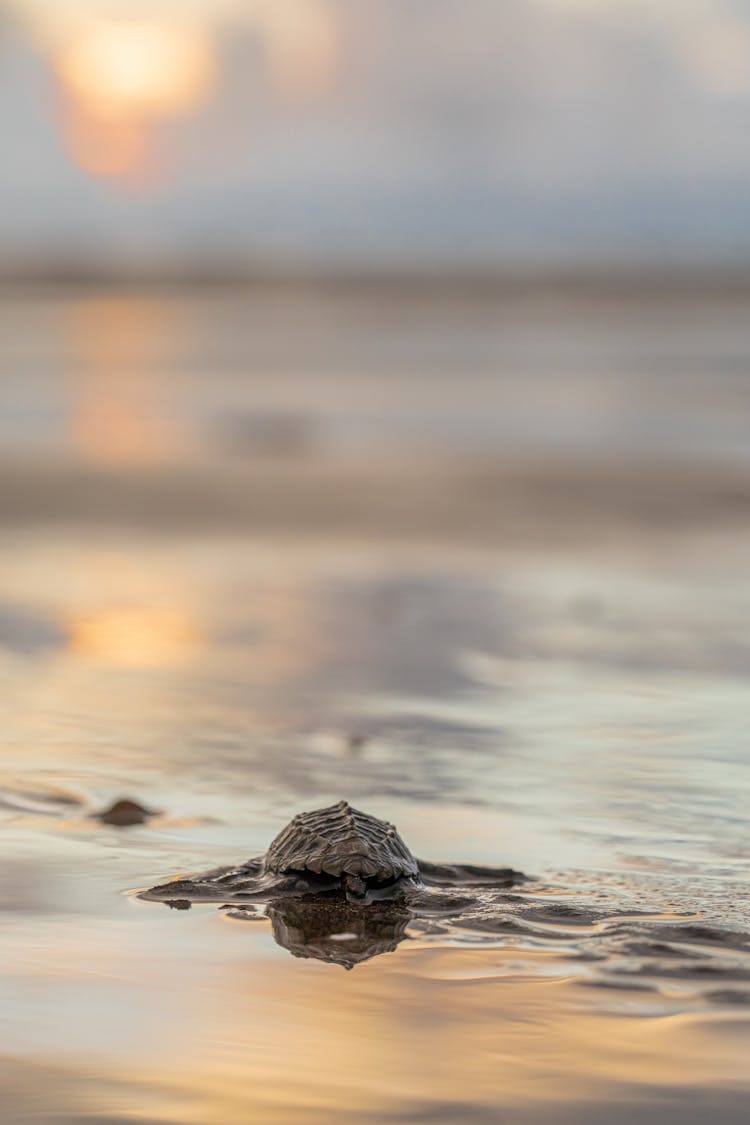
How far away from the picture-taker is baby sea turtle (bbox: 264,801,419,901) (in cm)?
464

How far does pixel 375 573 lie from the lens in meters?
11.2

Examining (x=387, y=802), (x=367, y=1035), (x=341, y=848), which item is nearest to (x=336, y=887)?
(x=341, y=848)

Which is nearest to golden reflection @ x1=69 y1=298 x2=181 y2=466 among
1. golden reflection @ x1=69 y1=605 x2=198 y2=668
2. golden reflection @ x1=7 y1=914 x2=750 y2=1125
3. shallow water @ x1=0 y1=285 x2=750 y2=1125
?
shallow water @ x1=0 y1=285 x2=750 y2=1125

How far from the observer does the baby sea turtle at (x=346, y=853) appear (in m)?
4.64

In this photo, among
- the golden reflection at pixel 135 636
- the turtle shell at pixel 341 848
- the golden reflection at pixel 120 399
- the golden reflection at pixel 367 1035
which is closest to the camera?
the golden reflection at pixel 367 1035

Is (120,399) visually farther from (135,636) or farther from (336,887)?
(336,887)

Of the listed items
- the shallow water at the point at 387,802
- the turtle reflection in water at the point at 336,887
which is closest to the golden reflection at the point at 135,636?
the shallow water at the point at 387,802

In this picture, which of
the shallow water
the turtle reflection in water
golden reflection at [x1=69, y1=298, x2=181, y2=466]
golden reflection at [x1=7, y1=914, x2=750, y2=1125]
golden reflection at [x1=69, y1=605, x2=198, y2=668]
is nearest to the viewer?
golden reflection at [x1=7, y1=914, x2=750, y2=1125]

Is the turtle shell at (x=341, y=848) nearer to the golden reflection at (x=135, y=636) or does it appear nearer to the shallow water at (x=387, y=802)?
the shallow water at (x=387, y=802)

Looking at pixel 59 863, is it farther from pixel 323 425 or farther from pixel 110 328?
pixel 110 328

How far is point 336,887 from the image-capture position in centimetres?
472

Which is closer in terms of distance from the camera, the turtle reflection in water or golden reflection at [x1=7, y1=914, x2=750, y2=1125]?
golden reflection at [x1=7, y1=914, x2=750, y2=1125]

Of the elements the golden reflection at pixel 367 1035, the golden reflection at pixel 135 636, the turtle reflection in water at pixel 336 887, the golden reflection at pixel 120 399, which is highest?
the golden reflection at pixel 120 399

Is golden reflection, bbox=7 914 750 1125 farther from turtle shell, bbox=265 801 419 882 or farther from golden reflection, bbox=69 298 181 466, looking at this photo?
golden reflection, bbox=69 298 181 466
